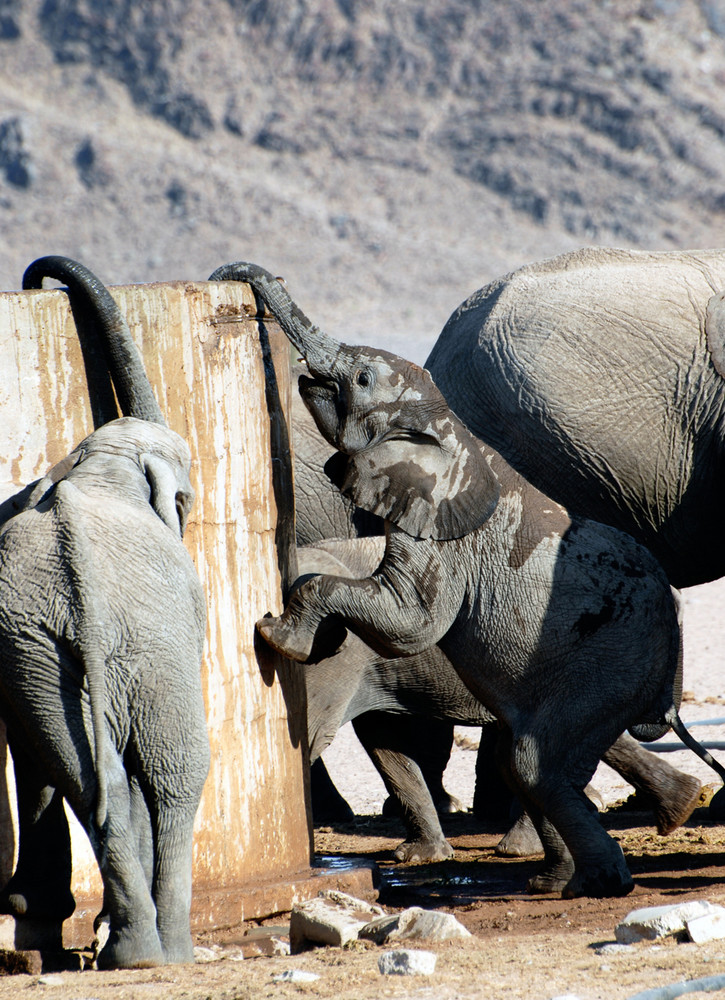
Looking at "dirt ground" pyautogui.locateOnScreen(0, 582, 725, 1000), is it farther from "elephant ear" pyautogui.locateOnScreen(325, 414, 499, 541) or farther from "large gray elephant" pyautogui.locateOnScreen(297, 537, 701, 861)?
"elephant ear" pyautogui.locateOnScreen(325, 414, 499, 541)

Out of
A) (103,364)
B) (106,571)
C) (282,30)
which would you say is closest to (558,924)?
(106,571)

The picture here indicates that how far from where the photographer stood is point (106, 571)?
3.81 meters

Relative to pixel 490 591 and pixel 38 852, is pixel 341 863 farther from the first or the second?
pixel 38 852

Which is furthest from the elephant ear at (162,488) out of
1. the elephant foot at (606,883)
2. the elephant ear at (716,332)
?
the elephant ear at (716,332)

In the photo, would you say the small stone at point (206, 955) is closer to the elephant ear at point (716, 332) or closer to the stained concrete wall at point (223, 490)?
the stained concrete wall at point (223, 490)

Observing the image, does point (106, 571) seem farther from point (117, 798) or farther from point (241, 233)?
point (241, 233)

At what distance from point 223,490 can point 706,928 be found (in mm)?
2130

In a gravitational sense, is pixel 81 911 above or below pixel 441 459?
below

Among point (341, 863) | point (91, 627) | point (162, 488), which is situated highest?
point (162, 488)

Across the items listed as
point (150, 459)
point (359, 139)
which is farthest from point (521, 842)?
point (359, 139)

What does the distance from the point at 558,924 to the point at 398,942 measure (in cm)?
81

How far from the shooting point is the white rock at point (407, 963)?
11.7ft

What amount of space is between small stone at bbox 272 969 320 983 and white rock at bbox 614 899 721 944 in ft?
2.89

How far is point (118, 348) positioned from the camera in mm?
4500
